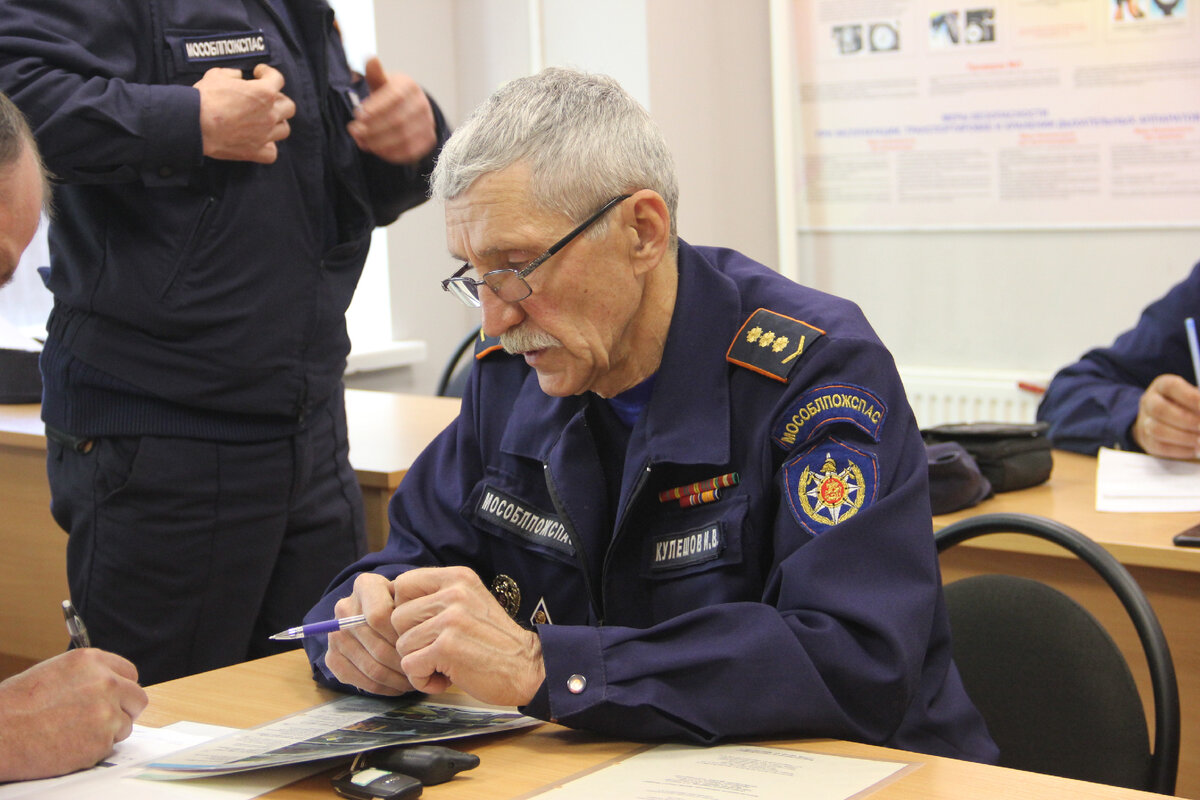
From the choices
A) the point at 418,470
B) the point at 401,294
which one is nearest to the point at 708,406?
the point at 418,470

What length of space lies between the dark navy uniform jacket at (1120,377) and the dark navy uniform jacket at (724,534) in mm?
1375

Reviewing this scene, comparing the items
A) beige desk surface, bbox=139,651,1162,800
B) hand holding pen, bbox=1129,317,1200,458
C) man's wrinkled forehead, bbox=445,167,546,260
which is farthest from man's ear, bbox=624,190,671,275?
hand holding pen, bbox=1129,317,1200,458

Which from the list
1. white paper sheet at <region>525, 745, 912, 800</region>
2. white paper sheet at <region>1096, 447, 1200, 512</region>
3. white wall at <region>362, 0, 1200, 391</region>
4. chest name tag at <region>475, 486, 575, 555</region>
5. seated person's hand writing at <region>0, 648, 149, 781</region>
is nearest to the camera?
white paper sheet at <region>525, 745, 912, 800</region>

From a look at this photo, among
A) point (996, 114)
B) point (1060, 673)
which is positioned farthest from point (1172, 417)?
point (996, 114)

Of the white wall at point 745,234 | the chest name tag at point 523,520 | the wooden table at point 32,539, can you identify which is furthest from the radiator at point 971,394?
the chest name tag at point 523,520

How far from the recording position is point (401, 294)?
4.72 metres

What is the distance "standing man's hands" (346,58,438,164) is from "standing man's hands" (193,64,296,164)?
0.15 metres

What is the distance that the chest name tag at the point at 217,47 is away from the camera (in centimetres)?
192

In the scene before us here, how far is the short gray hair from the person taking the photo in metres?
1.36

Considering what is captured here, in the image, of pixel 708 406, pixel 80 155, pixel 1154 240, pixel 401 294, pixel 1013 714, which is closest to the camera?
pixel 708 406

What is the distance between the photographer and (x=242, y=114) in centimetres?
185

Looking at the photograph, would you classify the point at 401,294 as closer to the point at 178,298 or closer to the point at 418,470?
the point at 178,298

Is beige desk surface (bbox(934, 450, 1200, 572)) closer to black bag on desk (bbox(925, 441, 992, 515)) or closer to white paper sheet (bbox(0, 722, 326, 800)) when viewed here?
black bag on desk (bbox(925, 441, 992, 515))

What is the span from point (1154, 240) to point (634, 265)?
3035 mm
